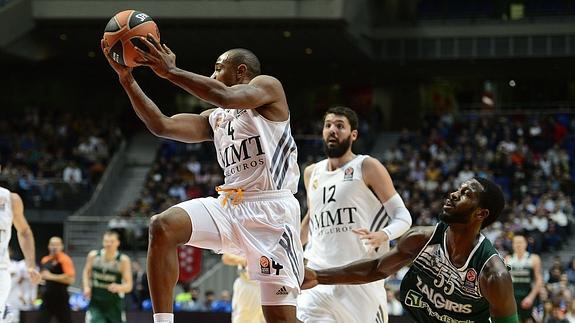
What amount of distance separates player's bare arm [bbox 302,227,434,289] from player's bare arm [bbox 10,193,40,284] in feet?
13.8

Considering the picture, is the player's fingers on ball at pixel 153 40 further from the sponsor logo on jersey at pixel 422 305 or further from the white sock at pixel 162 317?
the sponsor logo on jersey at pixel 422 305

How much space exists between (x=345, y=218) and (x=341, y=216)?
37 mm

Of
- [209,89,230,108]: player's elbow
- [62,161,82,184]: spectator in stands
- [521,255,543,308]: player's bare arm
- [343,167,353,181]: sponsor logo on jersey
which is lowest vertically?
[521,255,543,308]: player's bare arm

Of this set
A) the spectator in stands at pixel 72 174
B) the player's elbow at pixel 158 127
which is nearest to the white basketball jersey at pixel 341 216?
the player's elbow at pixel 158 127

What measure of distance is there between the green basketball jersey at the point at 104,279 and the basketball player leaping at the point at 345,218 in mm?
4633

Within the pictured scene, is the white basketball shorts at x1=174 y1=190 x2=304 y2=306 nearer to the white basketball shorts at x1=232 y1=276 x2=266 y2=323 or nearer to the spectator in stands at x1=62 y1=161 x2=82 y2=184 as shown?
the white basketball shorts at x1=232 y1=276 x2=266 y2=323

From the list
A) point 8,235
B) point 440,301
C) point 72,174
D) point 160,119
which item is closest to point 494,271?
point 440,301

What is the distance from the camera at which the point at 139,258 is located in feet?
70.4

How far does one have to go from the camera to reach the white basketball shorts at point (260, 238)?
576 cm

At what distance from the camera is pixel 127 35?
17.1 feet

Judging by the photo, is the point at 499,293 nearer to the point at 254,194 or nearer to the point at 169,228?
the point at 254,194

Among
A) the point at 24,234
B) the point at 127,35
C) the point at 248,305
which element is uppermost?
the point at 127,35

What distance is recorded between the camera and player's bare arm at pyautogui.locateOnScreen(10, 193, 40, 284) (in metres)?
9.11

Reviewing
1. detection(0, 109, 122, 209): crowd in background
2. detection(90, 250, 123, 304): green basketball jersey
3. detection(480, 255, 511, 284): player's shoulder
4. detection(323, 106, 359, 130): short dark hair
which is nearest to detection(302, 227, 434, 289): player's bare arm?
detection(480, 255, 511, 284): player's shoulder
